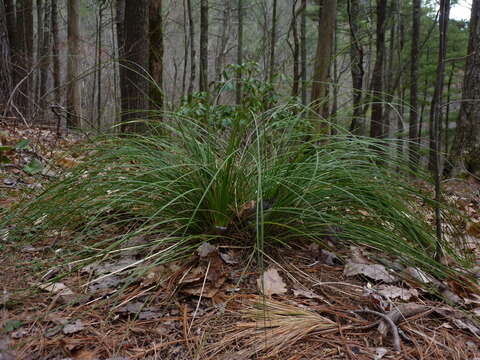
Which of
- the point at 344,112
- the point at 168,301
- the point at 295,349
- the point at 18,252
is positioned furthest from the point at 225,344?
the point at 344,112

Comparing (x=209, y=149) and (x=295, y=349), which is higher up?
(x=209, y=149)

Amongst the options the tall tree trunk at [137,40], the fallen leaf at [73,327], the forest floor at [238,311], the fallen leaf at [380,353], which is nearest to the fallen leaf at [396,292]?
the forest floor at [238,311]

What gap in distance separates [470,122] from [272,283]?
15.1 feet

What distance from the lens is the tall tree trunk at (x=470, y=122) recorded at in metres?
4.79

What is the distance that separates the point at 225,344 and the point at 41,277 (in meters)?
0.81

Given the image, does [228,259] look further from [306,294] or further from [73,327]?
[73,327]

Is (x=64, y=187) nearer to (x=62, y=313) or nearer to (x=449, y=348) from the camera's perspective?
(x=62, y=313)

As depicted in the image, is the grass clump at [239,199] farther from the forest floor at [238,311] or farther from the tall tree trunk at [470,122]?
the tall tree trunk at [470,122]

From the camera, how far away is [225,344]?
1.21 m

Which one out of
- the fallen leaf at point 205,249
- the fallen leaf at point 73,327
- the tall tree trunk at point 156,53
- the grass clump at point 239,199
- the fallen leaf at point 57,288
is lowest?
the fallen leaf at point 73,327

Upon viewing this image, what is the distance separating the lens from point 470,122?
4957 mm

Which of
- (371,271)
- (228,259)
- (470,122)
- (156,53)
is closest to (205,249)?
(228,259)

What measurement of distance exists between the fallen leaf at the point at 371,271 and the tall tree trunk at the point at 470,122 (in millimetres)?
3784

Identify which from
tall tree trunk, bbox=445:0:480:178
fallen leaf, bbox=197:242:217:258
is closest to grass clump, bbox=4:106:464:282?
fallen leaf, bbox=197:242:217:258
